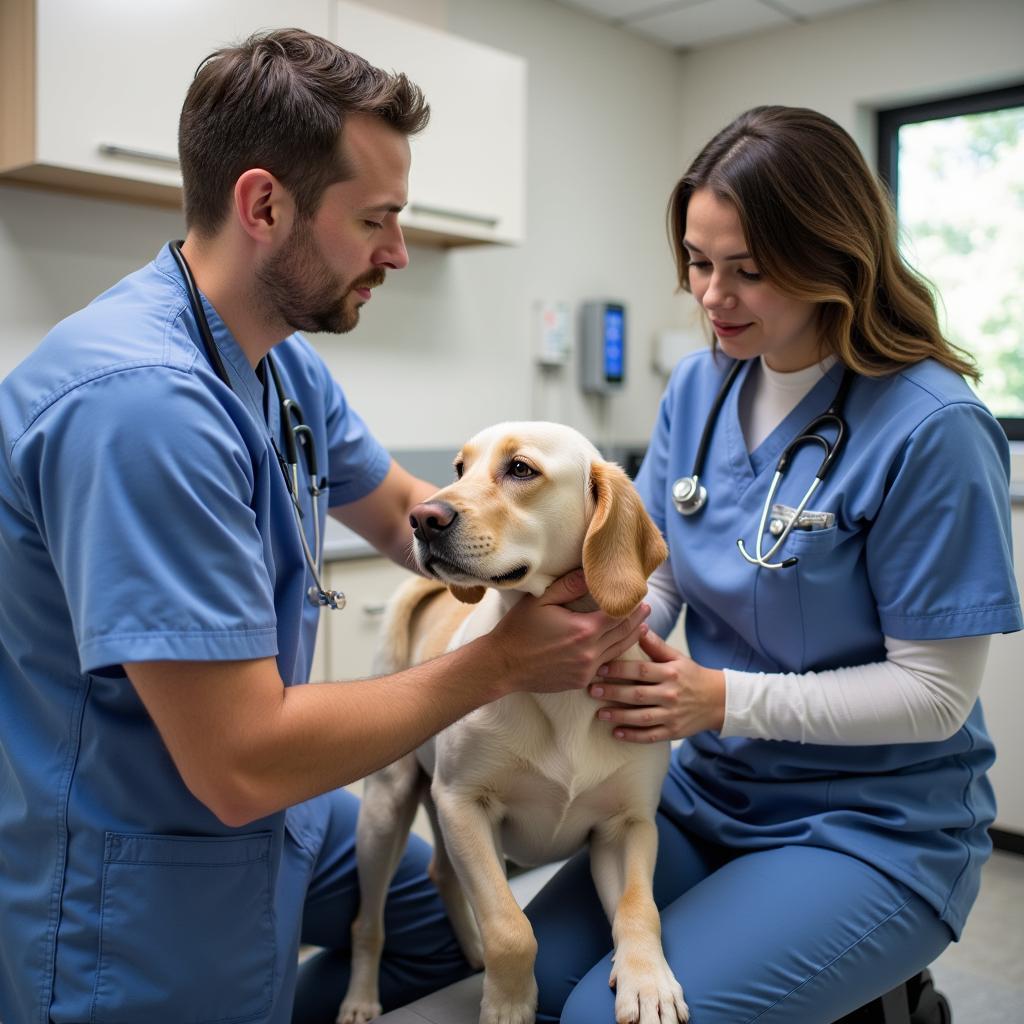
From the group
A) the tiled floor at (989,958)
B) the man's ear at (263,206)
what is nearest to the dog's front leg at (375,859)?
the tiled floor at (989,958)

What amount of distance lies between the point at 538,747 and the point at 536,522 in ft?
0.88

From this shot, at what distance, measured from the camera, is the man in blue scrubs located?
98cm

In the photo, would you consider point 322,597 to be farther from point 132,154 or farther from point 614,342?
point 614,342

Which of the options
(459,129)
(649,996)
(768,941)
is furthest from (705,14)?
(649,996)

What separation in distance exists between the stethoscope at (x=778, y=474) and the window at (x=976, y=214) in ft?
7.35

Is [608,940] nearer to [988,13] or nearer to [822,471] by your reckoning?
[822,471]

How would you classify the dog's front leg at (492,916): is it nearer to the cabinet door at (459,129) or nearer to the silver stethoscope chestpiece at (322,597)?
the silver stethoscope chestpiece at (322,597)

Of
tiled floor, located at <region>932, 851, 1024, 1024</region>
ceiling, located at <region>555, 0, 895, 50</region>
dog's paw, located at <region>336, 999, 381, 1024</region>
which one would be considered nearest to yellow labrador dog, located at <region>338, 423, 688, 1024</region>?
dog's paw, located at <region>336, 999, 381, 1024</region>

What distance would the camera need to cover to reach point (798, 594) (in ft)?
4.38

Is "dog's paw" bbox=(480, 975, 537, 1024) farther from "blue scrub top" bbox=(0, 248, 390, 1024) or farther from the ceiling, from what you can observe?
the ceiling

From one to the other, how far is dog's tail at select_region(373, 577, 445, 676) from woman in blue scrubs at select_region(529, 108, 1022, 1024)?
384 mm

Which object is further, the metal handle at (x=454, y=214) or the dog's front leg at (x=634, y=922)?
the metal handle at (x=454, y=214)

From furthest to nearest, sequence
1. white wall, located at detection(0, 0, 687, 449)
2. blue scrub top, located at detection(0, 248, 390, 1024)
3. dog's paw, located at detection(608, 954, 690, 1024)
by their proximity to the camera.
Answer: white wall, located at detection(0, 0, 687, 449), dog's paw, located at detection(608, 954, 690, 1024), blue scrub top, located at detection(0, 248, 390, 1024)

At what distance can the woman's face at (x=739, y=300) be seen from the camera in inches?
54.6
